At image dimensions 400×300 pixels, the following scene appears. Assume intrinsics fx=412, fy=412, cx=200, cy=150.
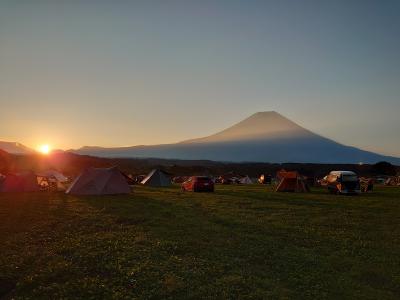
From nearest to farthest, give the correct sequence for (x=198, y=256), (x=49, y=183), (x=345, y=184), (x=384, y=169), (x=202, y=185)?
(x=198, y=256), (x=345, y=184), (x=202, y=185), (x=49, y=183), (x=384, y=169)

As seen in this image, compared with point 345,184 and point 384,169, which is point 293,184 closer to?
point 345,184

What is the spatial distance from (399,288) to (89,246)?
31.2 feet

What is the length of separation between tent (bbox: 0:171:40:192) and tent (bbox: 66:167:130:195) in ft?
24.4

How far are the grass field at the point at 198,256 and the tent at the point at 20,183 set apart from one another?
67.8 ft

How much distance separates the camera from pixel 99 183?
36.3 metres

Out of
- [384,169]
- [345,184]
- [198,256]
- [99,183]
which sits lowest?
[198,256]

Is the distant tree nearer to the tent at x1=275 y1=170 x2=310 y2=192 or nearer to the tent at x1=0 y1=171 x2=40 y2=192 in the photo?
the tent at x1=275 y1=170 x2=310 y2=192

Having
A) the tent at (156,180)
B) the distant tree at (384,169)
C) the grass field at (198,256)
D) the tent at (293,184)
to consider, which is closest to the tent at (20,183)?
the tent at (156,180)

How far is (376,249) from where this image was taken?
14219 millimetres

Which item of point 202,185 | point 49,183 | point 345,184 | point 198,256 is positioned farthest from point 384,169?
point 198,256

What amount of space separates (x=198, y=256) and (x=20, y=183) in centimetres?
3385

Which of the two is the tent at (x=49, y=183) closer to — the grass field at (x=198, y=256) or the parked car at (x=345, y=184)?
the grass field at (x=198, y=256)

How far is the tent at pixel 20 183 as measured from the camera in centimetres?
4019

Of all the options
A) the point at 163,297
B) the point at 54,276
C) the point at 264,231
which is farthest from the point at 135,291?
the point at 264,231
